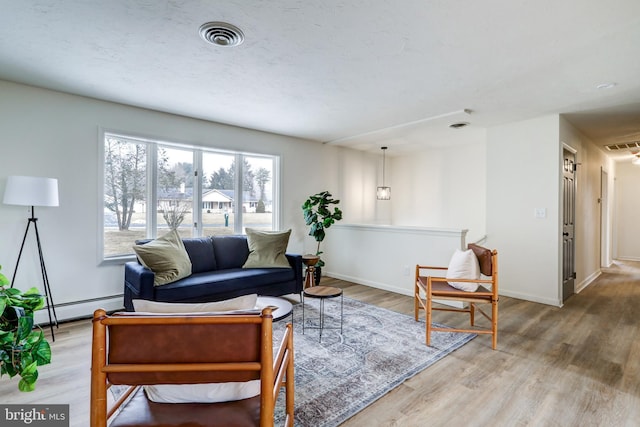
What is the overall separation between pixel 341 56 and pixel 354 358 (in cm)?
250

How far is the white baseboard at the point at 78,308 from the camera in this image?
322 centimetres

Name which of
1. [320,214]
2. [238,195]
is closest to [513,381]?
[320,214]

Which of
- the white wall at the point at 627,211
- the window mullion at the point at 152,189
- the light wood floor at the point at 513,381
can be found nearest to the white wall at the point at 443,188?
the light wood floor at the point at 513,381

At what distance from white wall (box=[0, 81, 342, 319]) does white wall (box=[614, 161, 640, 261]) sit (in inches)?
388

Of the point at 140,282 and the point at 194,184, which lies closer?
the point at 140,282

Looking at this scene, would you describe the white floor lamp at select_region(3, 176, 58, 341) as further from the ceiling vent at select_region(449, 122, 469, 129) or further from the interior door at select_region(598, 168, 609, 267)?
the interior door at select_region(598, 168, 609, 267)

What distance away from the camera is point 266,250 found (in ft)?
13.5

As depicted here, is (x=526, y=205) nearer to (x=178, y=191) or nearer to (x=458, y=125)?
(x=458, y=125)

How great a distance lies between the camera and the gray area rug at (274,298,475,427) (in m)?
1.96

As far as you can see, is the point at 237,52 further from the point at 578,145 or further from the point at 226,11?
the point at 578,145

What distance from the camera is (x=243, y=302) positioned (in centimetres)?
128

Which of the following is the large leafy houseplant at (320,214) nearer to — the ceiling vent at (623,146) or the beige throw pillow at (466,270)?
the beige throw pillow at (466,270)

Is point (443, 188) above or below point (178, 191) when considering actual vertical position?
above

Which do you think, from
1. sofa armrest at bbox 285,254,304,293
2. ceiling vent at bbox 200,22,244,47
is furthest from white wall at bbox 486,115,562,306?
ceiling vent at bbox 200,22,244,47
